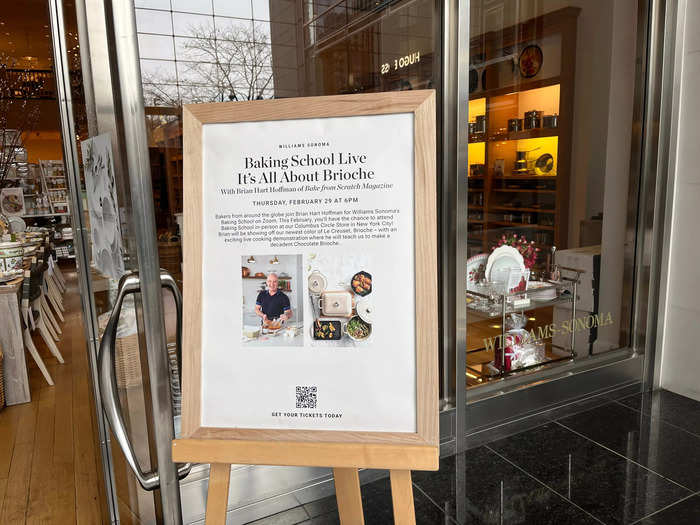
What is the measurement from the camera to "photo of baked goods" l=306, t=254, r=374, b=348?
129cm

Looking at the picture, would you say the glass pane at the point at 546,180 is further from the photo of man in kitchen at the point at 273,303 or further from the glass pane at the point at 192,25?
the photo of man in kitchen at the point at 273,303

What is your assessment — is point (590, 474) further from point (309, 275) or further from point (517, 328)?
point (309, 275)

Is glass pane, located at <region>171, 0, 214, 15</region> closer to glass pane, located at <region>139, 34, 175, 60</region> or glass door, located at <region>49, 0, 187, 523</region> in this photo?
glass pane, located at <region>139, 34, 175, 60</region>

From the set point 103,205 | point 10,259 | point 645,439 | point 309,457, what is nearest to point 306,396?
point 309,457

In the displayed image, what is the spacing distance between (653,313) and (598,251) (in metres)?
0.51

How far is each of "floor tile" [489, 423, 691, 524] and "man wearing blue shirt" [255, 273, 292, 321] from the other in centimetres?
164

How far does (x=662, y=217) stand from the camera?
3158mm

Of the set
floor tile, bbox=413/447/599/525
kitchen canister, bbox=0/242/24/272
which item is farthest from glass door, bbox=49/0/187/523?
kitchen canister, bbox=0/242/24/272

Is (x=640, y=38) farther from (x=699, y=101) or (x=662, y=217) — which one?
(x=662, y=217)

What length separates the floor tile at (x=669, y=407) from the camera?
2913 millimetres

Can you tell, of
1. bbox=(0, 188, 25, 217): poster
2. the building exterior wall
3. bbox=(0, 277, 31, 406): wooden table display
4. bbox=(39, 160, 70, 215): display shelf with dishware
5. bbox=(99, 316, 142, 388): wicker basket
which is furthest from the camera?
bbox=(39, 160, 70, 215): display shelf with dishware

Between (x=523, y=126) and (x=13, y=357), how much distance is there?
3.54 meters

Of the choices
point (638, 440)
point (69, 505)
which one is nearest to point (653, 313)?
point (638, 440)

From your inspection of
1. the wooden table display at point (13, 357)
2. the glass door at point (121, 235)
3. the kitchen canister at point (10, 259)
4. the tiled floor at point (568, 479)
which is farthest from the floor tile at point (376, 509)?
the kitchen canister at point (10, 259)
